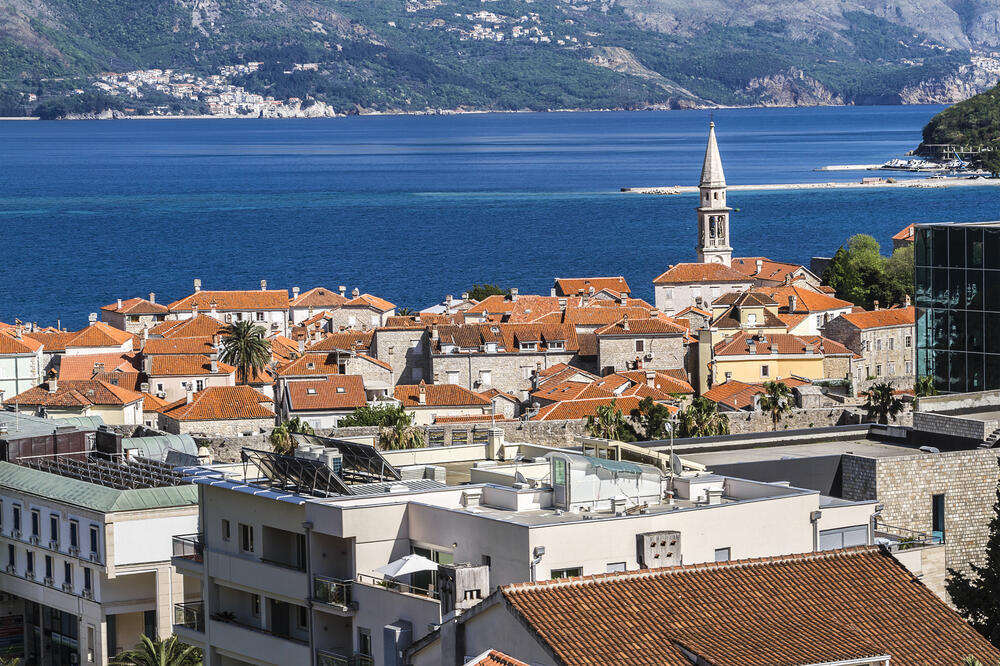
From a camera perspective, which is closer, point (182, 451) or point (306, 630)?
point (306, 630)

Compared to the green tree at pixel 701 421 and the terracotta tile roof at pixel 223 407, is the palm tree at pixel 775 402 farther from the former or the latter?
the terracotta tile roof at pixel 223 407

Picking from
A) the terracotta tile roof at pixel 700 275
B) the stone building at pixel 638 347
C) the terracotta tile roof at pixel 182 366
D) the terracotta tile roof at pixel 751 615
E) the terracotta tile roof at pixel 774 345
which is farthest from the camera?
the terracotta tile roof at pixel 700 275

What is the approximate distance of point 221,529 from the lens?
21078 mm

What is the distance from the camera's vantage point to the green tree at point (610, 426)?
43.8 metres

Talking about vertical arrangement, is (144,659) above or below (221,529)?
below

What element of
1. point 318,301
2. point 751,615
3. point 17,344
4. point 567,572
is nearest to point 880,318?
point 318,301

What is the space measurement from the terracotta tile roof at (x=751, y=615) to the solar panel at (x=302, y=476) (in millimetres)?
5084

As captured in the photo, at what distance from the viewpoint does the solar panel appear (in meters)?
19.6

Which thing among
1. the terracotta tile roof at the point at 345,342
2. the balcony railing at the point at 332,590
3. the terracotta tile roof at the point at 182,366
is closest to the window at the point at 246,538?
the balcony railing at the point at 332,590

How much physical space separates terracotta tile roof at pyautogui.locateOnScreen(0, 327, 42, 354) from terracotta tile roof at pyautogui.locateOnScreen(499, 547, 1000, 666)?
5335cm

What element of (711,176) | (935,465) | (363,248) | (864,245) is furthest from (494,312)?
(363,248)

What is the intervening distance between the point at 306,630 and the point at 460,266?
120704 mm

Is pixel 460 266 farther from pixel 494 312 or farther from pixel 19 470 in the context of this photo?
pixel 19 470

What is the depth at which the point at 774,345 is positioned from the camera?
61.3 m
